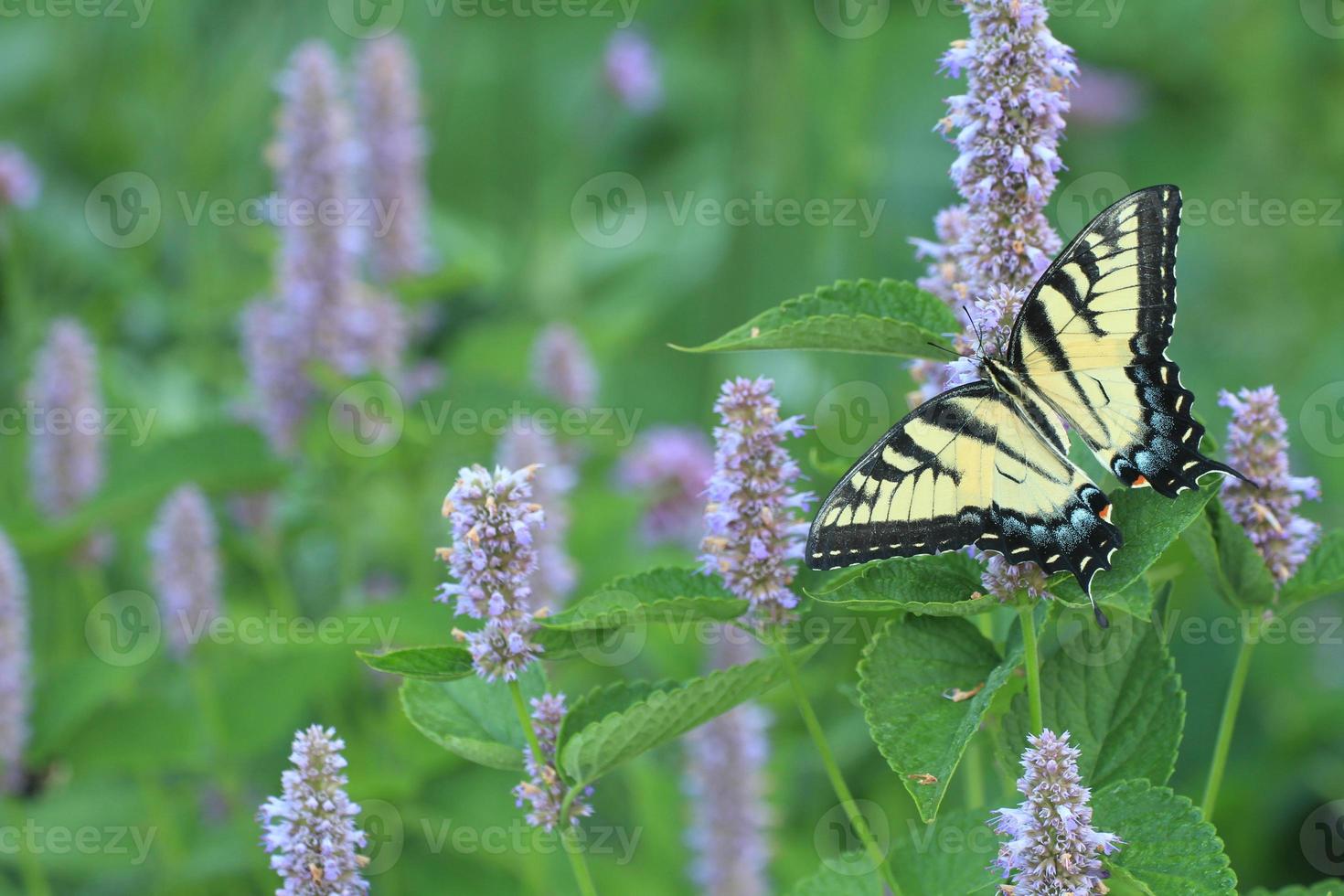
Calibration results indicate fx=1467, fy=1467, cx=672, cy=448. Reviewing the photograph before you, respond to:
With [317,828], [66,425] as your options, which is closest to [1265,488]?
[317,828]

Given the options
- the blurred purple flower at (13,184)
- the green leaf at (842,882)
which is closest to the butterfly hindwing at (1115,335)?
the green leaf at (842,882)

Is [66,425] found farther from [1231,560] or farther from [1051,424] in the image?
[1231,560]

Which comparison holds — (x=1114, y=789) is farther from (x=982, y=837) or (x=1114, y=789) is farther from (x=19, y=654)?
(x=19, y=654)

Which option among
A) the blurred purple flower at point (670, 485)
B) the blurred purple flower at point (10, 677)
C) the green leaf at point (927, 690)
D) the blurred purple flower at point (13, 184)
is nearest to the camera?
the green leaf at point (927, 690)

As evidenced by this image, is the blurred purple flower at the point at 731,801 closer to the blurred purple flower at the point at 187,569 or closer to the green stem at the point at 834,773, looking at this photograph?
the blurred purple flower at the point at 187,569

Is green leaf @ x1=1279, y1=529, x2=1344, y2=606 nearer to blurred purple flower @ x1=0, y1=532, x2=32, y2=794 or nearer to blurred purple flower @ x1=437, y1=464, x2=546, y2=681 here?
blurred purple flower @ x1=437, y1=464, x2=546, y2=681
